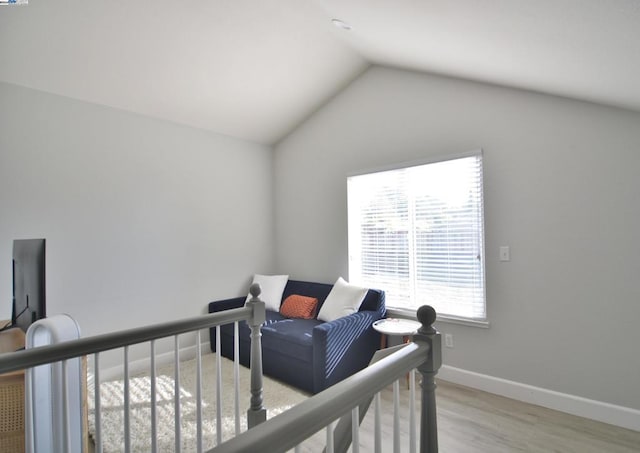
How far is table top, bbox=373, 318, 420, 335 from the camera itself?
2.64 m

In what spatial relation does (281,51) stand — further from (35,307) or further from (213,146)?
(35,307)

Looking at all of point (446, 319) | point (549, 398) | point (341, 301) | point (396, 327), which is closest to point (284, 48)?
point (341, 301)

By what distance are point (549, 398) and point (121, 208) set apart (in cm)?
411

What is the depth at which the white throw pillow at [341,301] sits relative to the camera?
3.11m

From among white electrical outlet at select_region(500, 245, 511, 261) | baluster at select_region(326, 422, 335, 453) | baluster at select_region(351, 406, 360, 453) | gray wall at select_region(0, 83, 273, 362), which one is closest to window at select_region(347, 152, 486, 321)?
white electrical outlet at select_region(500, 245, 511, 261)

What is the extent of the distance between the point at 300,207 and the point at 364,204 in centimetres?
99

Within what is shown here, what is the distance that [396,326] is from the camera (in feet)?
9.20

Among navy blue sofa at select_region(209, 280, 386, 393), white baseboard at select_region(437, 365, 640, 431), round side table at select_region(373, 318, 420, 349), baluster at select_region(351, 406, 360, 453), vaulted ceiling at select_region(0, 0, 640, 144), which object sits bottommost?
white baseboard at select_region(437, 365, 640, 431)

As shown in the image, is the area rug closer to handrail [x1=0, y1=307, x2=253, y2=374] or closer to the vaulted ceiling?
handrail [x1=0, y1=307, x2=253, y2=374]

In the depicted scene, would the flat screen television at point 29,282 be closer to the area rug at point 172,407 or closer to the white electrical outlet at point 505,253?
the area rug at point 172,407

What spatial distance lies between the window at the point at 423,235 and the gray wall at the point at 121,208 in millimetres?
1633

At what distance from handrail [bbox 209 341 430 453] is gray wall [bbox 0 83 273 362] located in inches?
118

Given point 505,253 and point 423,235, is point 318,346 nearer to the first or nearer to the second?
point 423,235

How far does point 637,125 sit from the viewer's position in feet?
6.90
